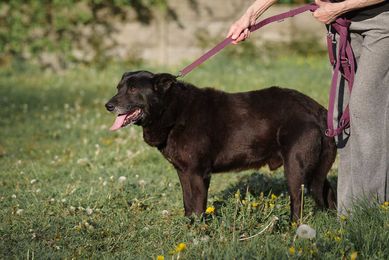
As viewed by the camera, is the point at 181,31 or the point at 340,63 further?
the point at 181,31

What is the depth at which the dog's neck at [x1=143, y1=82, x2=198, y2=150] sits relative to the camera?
192 inches

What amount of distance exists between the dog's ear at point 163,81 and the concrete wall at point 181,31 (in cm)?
873

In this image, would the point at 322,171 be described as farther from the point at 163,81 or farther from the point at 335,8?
the point at 163,81

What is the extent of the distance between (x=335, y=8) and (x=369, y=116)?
750 millimetres

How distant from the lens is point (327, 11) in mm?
4332

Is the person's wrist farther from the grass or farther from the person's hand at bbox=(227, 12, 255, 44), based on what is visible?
the grass

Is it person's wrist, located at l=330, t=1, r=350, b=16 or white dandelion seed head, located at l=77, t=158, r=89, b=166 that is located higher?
person's wrist, located at l=330, t=1, r=350, b=16

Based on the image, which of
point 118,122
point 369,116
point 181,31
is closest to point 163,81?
point 118,122

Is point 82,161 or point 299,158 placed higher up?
point 299,158

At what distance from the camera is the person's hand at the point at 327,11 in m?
4.27

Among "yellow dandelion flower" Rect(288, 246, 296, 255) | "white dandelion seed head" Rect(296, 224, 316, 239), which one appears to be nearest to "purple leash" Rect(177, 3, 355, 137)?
"white dandelion seed head" Rect(296, 224, 316, 239)

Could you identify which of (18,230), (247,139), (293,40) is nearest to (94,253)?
(18,230)

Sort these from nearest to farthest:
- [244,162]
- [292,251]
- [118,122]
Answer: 1. [292,251]
2. [118,122]
3. [244,162]

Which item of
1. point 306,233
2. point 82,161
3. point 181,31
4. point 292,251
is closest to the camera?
point 292,251
